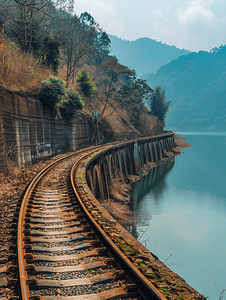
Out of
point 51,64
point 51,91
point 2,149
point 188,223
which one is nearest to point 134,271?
point 2,149

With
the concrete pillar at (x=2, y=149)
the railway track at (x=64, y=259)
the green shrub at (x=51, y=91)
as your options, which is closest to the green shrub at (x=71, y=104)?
the green shrub at (x=51, y=91)

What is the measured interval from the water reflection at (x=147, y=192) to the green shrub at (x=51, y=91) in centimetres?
994

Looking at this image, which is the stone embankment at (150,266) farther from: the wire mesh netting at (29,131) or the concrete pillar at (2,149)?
the wire mesh netting at (29,131)

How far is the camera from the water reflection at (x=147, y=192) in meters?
14.7

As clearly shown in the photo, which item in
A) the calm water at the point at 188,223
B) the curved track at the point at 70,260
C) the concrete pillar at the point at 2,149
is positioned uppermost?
the concrete pillar at the point at 2,149

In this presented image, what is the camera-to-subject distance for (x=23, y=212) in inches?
228

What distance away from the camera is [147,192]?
70.5 ft

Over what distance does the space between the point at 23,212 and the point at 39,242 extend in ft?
5.24

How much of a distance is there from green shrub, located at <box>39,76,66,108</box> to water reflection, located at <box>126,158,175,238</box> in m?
9.94

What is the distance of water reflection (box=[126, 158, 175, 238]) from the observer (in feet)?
48.2

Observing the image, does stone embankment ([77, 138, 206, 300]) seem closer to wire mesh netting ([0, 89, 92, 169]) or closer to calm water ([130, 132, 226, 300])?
calm water ([130, 132, 226, 300])

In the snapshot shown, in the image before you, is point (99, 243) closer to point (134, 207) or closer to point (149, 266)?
point (149, 266)

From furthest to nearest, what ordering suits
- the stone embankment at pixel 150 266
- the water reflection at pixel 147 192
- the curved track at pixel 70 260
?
the water reflection at pixel 147 192, the curved track at pixel 70 260, the stone embankment at pixel 150 266

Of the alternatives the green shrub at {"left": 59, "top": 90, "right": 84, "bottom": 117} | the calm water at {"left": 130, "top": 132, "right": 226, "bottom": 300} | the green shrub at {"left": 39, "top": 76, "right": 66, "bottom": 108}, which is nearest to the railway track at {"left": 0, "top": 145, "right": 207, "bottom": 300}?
the calm water at {"left": 130, "top": 132, "right": 226, "bottom": 300}
